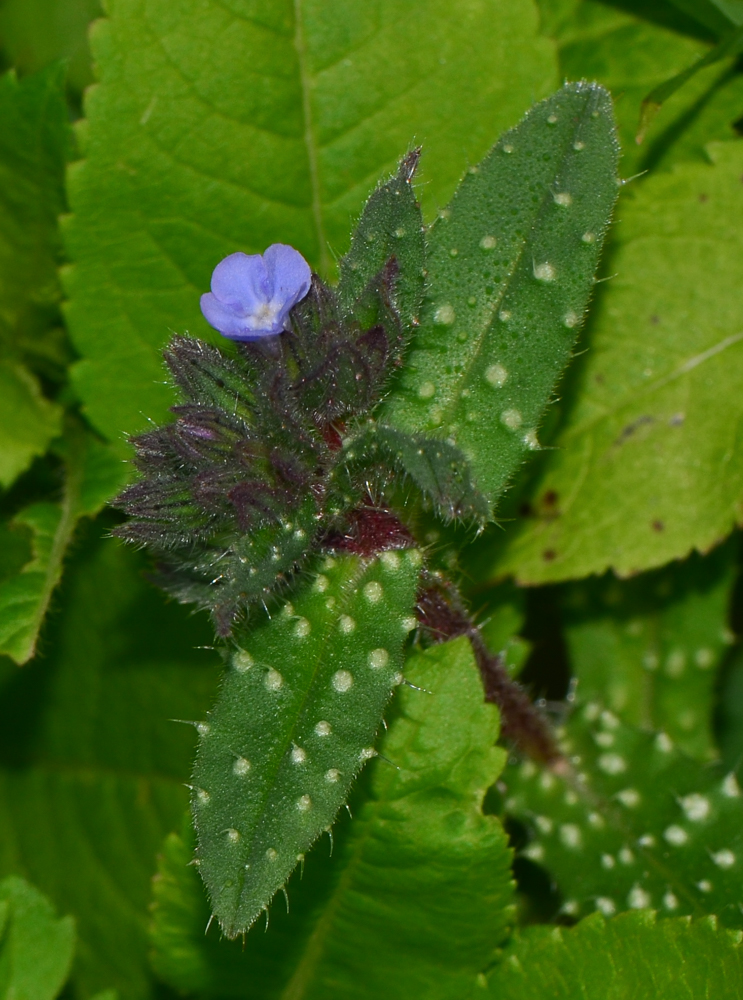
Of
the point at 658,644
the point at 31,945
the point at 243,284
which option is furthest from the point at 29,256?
the point at 658,644

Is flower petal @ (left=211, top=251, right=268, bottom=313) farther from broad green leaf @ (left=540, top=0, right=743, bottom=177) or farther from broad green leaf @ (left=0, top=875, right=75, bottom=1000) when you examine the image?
broad green leaf @ (left=0, top=875, right=75, bottom=1000)

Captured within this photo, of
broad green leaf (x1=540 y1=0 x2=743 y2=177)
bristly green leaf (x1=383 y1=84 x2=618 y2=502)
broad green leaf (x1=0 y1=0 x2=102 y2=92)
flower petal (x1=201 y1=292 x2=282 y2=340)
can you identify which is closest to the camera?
flower petal (x1=201 y1=292 x2=282 y2=340)

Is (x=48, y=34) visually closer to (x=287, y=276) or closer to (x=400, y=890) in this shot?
(x=287, y=276)

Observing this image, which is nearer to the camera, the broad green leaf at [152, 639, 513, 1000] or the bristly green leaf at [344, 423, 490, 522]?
the bristly green leaf at [344, 423, 490, 522]

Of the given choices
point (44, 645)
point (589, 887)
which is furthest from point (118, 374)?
point (589, 887)

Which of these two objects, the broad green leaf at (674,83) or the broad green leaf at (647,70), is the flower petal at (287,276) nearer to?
the broad green leaf at (674,83)

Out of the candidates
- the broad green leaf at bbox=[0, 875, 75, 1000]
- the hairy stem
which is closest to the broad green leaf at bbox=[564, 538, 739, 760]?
the hairy stem

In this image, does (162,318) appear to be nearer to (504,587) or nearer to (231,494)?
(231,494)
